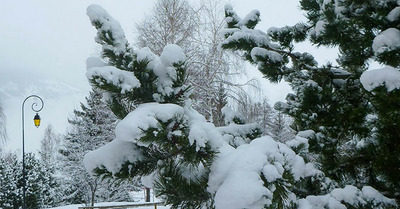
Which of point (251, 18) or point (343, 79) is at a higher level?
point (251, 18)

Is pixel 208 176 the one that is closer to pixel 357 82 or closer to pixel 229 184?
pixel 229 184

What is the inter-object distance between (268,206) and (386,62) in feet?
3.78

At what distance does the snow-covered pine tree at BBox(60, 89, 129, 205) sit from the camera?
16295mm

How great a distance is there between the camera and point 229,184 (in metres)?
1.00

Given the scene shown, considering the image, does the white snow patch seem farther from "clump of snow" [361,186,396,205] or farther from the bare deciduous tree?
the bare deciduous tree

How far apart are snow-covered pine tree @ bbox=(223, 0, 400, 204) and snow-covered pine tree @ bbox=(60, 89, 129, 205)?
14214 millimetres

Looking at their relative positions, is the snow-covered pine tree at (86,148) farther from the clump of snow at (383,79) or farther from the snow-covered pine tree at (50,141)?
the snow-covered pine tree at (50,141)

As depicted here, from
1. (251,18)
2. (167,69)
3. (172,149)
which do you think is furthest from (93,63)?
(251,18)

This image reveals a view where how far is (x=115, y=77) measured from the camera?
1099 millimetres

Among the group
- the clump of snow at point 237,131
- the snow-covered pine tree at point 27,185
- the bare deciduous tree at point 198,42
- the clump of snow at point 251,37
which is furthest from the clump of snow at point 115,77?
the snow-covered pine tree at point 27,185

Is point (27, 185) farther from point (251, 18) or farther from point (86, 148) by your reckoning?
point (251, 18)

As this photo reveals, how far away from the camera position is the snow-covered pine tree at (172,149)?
0.99 meters

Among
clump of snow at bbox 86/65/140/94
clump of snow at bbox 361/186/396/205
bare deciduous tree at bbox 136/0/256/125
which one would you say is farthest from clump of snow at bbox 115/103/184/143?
bare deciduous tree at bbox 136/0/256/125

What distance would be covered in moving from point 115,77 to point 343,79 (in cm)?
182
